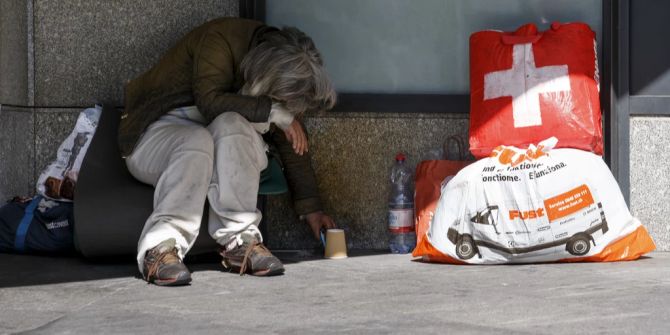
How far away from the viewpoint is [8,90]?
516cm

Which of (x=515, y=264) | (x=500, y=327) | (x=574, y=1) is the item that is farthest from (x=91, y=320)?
(x=574, y=1)

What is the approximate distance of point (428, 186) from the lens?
495cm

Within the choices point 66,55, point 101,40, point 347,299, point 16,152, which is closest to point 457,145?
point 347,299

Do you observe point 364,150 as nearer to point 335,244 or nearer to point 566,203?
point 335,244

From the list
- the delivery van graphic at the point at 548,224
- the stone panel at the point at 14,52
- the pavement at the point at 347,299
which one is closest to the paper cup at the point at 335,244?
the pavement at the point at 347,299

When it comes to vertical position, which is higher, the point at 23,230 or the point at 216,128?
the point at 216,128

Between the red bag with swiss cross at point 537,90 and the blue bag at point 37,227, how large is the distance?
6.00 feet

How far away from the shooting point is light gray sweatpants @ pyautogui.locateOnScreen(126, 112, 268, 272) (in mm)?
4219

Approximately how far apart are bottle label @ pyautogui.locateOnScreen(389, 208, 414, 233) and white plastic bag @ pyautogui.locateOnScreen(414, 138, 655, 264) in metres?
0.37

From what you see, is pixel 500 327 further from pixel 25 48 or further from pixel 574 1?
pixel 25 48

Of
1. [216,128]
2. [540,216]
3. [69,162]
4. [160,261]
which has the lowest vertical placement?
[160,261]

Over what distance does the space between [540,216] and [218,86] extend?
141 centimetres

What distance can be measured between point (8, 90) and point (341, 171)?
1.61 m

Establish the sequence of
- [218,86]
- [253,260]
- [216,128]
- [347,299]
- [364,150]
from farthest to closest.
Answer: [364,150]
[218,86]
[216,128]
[253,260]
[347,299]
